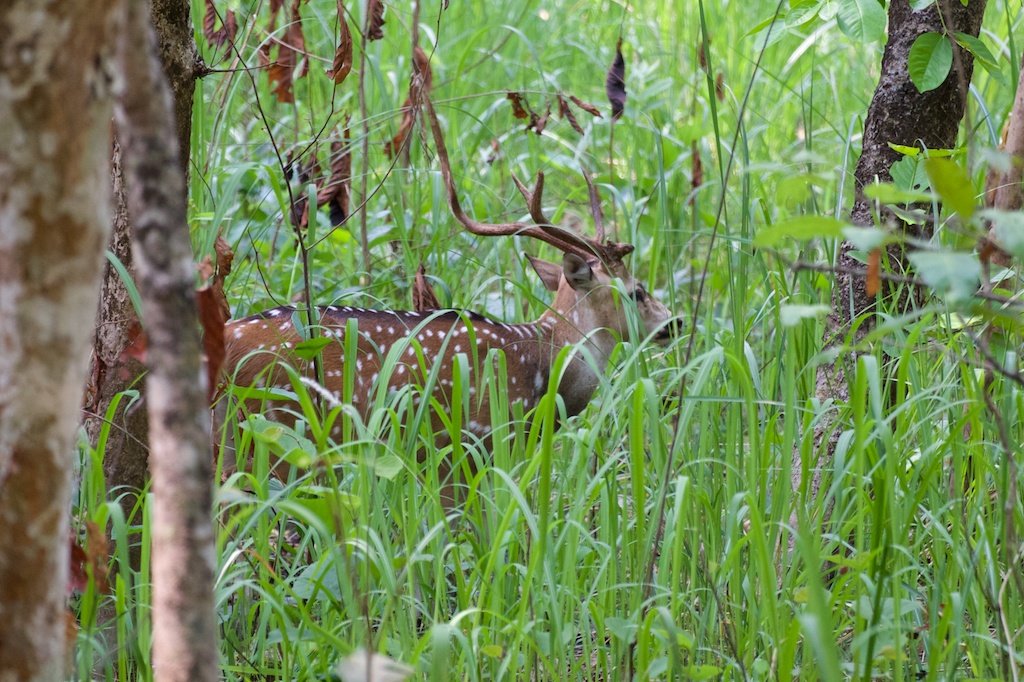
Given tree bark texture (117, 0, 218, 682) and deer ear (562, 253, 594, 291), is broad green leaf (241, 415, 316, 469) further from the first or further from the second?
deer ear (562, 253, 594, 291)

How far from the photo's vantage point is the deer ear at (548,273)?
4477mm

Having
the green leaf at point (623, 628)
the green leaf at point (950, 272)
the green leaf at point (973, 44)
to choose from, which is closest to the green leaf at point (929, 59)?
the green leaf at point (973, 44)

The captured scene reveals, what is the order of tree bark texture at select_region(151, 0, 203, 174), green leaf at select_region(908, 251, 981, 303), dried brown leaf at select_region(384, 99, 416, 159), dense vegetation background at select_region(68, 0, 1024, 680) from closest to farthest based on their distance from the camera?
green leaf at select_region(908, 251, 981, 303), dense vegetation background at select_region(68, 0, 1024, 680), tree bark texture at select_region(151, 0, 203, 174), dried brown leaf at select_region(384, 99, 416, 159)

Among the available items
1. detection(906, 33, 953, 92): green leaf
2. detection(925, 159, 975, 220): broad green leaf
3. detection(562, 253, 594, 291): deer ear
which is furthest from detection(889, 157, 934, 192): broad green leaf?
detection(562, 253, 594, 291): deer ear

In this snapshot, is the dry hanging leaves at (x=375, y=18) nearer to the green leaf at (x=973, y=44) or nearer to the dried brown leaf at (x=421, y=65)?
the dried brown leaf at (x=421, y=65)

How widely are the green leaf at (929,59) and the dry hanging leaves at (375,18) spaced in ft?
5.97

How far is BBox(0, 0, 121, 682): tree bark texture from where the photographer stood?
112cm

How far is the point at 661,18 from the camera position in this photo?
6.55 m

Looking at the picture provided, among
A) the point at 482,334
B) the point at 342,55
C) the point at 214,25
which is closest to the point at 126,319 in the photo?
the point at 342,55

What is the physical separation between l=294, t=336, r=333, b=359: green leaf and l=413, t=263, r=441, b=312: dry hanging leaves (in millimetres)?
1212

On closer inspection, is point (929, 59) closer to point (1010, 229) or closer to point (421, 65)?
point (1010, 229)

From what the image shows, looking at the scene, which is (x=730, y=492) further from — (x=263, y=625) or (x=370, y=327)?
(x=370, y=327)

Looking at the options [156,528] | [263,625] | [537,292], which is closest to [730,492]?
[263,625]

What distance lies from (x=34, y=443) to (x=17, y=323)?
141mm
